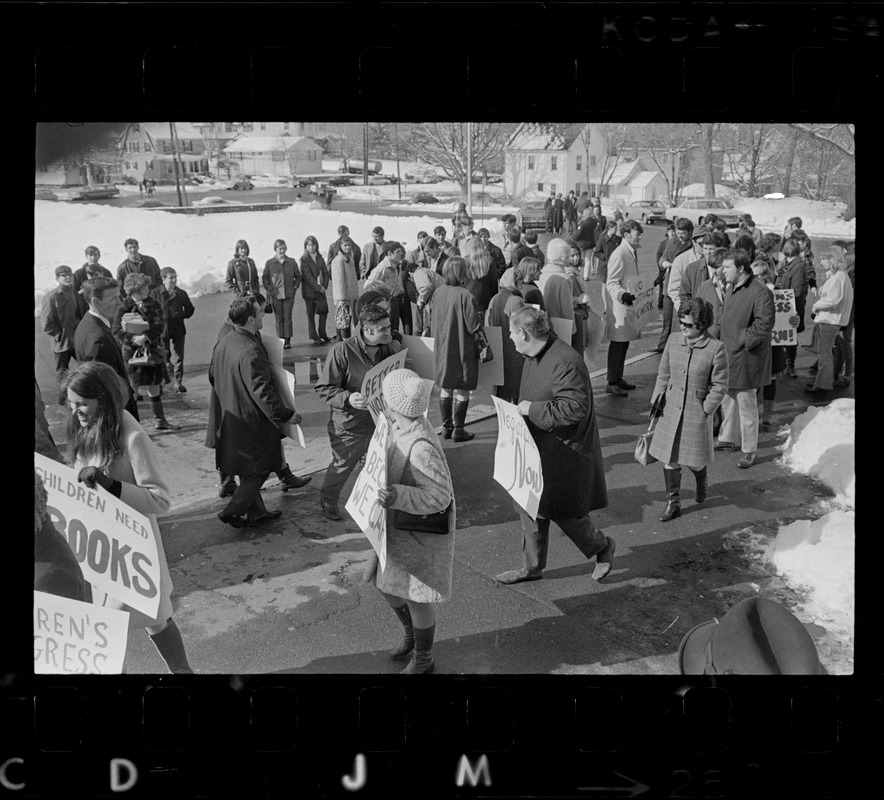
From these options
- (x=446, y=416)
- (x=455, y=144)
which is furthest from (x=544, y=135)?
(x=446, y=416)

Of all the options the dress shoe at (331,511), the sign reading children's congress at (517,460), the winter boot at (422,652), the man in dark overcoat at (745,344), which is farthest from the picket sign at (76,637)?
the man in dark overcoat at (745,344)

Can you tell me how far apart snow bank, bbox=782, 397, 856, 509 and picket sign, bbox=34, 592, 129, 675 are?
3.62m

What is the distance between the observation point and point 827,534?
16.2 ft

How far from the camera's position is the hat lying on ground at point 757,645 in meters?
4.10

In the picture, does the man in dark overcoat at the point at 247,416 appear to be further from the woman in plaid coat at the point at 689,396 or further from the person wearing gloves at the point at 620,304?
the woman in plaid coat at the point at 689,396

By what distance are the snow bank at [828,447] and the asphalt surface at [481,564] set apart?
80mm

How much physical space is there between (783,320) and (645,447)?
1244mm

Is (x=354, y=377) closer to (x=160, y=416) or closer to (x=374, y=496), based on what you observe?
(x=374, y=496)

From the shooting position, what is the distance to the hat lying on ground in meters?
4.10

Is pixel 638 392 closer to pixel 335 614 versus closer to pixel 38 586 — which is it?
pixel 335 614
